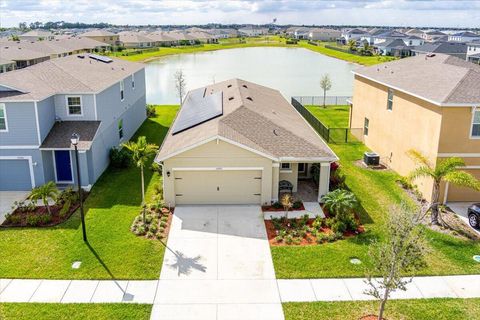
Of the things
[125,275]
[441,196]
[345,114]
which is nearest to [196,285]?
[125,275]

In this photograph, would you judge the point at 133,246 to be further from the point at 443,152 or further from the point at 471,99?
the point at 471,99

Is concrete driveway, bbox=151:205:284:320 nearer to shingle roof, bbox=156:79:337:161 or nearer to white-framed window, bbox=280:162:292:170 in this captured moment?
white-framed window, bbox=280:162:292:170

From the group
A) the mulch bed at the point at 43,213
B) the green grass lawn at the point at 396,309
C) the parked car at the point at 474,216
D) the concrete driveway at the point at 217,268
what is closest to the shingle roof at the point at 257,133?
the concrete driveway at the point at 217,268

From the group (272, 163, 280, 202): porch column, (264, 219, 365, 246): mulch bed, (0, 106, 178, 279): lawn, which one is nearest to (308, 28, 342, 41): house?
(272, 163, 280, 202): porch column

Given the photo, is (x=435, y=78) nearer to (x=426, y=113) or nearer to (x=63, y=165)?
(x=426, y=113)

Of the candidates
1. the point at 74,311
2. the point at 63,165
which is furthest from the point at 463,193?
the point at 63,165

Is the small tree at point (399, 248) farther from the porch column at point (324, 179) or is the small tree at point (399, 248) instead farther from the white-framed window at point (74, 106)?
the white-framed window at point (74, 106)
